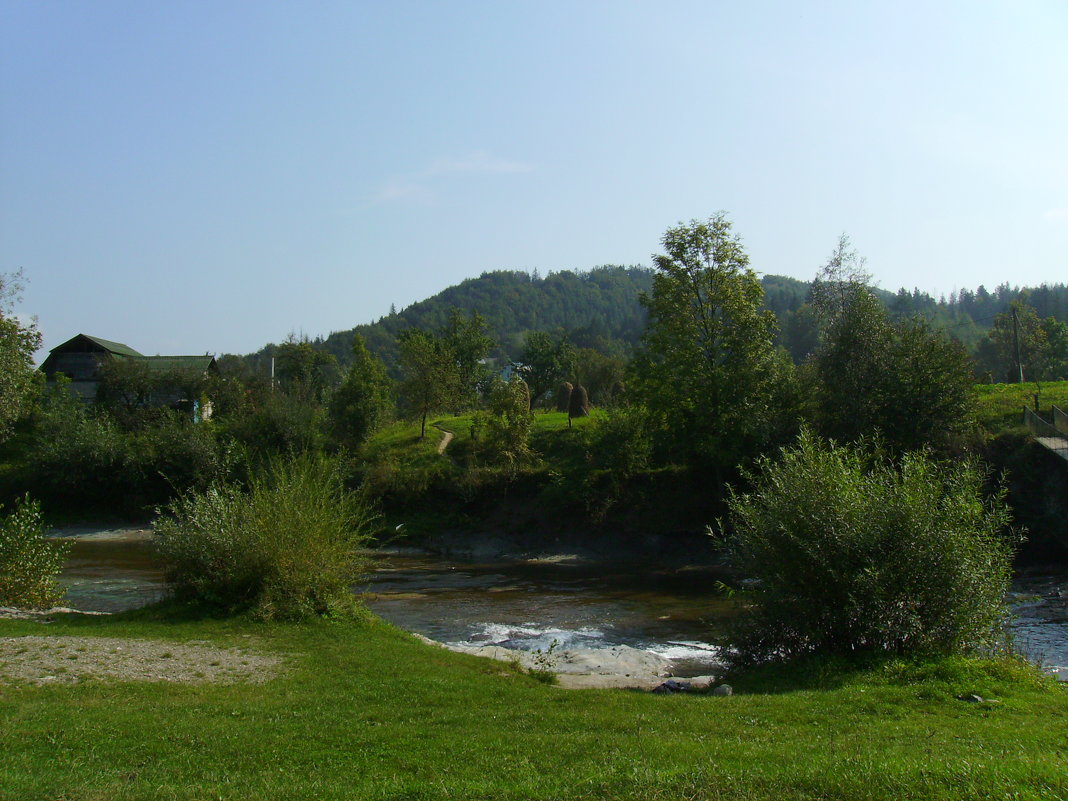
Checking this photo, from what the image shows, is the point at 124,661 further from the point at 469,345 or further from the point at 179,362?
the point at 179,362

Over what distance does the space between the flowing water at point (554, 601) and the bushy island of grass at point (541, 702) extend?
2.97 m

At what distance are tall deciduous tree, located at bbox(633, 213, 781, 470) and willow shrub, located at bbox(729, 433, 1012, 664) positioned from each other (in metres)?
22.1

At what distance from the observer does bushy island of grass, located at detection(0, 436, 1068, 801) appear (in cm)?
754

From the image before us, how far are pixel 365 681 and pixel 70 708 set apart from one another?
4.37m

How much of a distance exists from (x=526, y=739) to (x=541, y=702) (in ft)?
10.1

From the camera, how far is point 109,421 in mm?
53719

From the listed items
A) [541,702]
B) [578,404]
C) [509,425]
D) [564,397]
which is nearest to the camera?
[541,702]

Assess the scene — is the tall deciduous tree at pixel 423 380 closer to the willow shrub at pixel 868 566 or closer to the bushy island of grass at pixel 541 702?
the bushy island of grass at pixel 541 702

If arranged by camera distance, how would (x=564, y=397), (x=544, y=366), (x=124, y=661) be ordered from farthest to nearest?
(x=544, y=366), (x=564, y=397), (x=124, y=661)

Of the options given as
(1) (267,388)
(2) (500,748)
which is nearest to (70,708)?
(2) (500,748)

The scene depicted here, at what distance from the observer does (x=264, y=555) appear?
19.3 meters

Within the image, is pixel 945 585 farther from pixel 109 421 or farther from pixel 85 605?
pixel 109 421

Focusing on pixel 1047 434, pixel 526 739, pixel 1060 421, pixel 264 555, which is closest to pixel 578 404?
pixel 1047 434

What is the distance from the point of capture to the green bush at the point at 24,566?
2025cm
